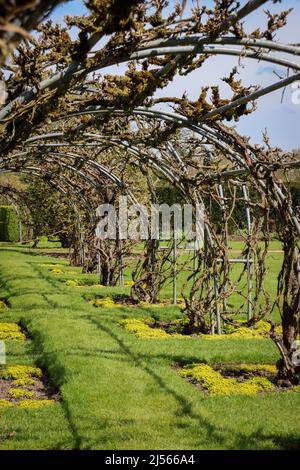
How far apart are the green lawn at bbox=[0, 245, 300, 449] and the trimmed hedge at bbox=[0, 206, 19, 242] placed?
21450mm

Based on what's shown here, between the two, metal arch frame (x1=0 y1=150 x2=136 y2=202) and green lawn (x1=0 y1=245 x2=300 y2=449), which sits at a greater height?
metal arch frame (x1=0 y1=150 x2=136 y2=202)

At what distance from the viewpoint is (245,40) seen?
3482 mm

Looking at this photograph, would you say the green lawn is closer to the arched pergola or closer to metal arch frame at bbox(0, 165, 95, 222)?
the arched pergola

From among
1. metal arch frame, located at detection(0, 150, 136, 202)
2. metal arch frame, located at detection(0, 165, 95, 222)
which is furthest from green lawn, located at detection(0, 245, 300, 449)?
metal arch frame, located at detection(0, 165, 95, 222)

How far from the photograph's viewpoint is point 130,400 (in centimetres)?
537

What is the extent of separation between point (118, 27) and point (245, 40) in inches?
31.4

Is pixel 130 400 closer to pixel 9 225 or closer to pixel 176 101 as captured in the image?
pixel 176 101

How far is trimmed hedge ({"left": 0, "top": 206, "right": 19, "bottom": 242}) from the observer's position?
30.0 meters

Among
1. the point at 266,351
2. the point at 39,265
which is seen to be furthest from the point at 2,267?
the point at 266,351

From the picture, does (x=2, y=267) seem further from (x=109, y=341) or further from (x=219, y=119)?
(x=219, y=119)

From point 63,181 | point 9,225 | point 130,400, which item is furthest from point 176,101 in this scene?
point 9,225

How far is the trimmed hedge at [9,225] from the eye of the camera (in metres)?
30.0

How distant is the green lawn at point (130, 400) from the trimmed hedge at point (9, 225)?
2145cm
